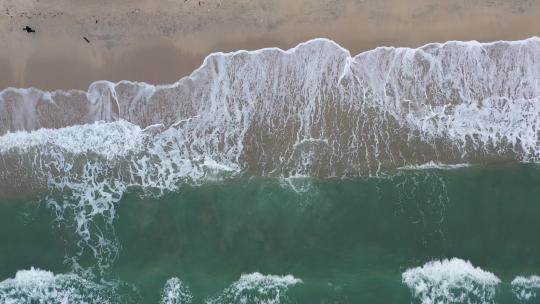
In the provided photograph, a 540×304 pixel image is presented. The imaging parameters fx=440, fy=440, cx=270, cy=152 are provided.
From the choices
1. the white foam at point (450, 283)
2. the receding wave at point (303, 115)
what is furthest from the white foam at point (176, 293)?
the white foam at point (450, 283)

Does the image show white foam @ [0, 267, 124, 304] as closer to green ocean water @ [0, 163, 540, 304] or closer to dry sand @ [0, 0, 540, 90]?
green ocean water @ [0, 163, 540, 304]

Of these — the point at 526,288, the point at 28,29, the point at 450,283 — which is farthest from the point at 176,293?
the point at 526,288

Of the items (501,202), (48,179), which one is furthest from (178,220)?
(501,202)

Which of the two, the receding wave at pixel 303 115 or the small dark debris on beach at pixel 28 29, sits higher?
the small dark debris on beach at pixel 28 29

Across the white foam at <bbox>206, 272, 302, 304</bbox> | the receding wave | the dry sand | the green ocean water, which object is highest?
the dry sand

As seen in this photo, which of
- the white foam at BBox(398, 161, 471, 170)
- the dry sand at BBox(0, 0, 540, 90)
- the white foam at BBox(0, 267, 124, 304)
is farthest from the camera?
the white foam at BBox(0, 267, 124, 304)

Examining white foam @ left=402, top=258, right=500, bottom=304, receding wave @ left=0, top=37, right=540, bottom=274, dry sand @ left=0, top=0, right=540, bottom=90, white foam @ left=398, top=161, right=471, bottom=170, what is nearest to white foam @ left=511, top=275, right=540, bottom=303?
white foam @ left=402, top=258, right=500, bottom=304

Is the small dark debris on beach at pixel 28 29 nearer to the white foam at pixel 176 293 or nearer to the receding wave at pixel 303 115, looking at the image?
the receding wave at pixel 303 115
